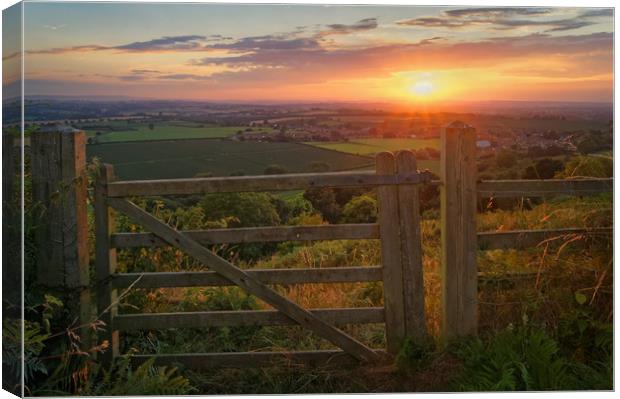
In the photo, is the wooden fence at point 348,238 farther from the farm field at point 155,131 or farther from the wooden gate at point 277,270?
the farm field at point 155,131

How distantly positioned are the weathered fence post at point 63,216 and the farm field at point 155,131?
39cm

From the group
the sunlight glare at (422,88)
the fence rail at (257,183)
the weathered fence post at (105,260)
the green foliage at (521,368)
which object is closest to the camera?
the green foliage at (521,368)

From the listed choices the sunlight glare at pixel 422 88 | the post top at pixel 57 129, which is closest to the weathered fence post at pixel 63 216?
the post top at pixel 57 129

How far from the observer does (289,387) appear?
5215mm

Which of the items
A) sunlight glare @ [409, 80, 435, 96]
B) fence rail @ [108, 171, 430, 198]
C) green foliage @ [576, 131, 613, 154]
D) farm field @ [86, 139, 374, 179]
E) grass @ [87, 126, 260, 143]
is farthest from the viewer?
farm field @ [86, 139, 374, 179]

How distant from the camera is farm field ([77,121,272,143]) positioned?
218 inches

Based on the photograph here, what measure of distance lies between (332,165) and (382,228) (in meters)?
1.04

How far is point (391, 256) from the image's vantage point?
204 inches

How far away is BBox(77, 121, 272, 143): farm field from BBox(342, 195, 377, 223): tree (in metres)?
1.36

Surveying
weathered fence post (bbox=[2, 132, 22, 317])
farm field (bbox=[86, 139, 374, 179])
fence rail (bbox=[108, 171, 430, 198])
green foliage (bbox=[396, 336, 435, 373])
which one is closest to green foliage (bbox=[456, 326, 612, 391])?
green foliage (bbox=[396, 336, 435, 373])

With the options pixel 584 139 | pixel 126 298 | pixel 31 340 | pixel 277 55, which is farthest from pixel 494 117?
pixel 31 340

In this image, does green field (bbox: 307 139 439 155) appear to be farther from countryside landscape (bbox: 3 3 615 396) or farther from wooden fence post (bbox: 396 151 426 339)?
wooden fence post (bbox: 396 151 426 339)

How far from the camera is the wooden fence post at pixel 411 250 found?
5.14 metres

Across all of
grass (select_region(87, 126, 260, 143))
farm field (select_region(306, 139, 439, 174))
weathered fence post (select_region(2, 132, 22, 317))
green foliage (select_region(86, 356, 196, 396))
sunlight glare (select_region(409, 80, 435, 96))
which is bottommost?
green foliage (select_region(86, 356, 196, 396))
